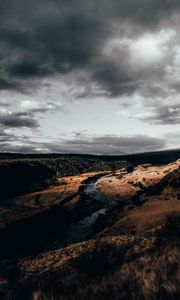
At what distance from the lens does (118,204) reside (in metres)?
90.6

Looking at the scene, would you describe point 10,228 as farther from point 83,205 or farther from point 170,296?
point 170,296

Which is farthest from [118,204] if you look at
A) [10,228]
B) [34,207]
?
[10,228]

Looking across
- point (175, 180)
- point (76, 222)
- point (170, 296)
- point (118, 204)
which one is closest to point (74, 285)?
point (170, 296)

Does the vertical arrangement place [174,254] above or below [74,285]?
above

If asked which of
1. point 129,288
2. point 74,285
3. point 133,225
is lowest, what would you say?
point 133,225

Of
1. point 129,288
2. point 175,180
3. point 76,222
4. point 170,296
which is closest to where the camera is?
point 170,296

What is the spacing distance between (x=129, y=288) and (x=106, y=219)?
63.8 meters

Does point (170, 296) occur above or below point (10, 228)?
above

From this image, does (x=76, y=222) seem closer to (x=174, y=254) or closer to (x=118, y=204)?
(x=118, y=204)

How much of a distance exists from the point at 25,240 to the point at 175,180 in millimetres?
50022

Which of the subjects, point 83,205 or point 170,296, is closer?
point 170,296

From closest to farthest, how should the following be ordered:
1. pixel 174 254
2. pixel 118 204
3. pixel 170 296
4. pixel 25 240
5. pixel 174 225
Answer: pixel 170 296, pixel 174 254, pixel 174 225, pixel 25 240, pixel 118 204

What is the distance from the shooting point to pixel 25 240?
6638 centimetres

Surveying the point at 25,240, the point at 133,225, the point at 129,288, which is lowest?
the point at 25,240
